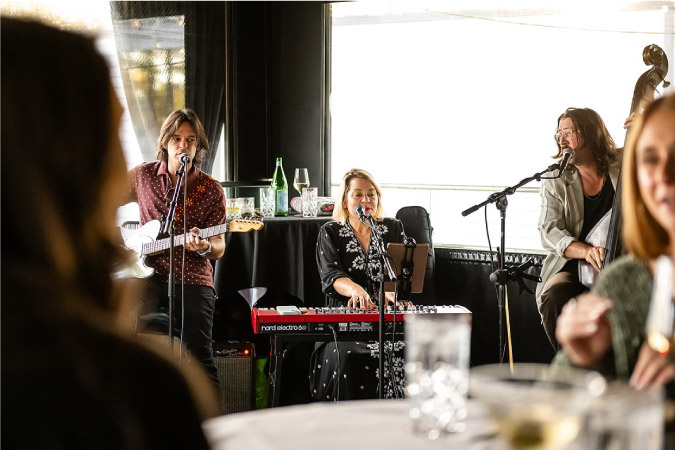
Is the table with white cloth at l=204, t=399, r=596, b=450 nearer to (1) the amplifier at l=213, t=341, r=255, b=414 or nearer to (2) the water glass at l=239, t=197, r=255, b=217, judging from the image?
(1) the amplifier at l=213, t=341, r=255, b=414

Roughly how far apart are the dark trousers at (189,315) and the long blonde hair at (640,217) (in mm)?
2937

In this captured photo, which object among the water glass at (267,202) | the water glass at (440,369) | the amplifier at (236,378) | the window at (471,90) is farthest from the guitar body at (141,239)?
the water glass at (440,369)

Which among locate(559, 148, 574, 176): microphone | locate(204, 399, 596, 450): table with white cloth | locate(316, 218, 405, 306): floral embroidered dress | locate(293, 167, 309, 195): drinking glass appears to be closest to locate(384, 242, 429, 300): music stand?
locate(316, 218, 405, 306): floral embroidered dress

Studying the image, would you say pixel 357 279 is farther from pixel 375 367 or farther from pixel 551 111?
pixel 551 111

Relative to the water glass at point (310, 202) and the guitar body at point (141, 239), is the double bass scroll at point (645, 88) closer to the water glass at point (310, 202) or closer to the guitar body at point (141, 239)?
the water glass at point (310, 202)

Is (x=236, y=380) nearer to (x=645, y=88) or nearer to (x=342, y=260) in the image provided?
(x=342, y=260)

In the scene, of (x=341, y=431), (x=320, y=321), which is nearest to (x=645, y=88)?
(x=320, y=321)

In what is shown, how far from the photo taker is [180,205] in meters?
4.41

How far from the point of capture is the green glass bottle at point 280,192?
17.6 ft

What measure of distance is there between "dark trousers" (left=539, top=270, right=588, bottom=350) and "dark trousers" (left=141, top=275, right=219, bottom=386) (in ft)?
5.59

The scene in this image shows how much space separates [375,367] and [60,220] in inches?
140

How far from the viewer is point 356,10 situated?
18.8 ft

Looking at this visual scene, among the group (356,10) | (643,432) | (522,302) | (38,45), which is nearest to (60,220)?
(38,45)

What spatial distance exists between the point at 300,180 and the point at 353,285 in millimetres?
1424
